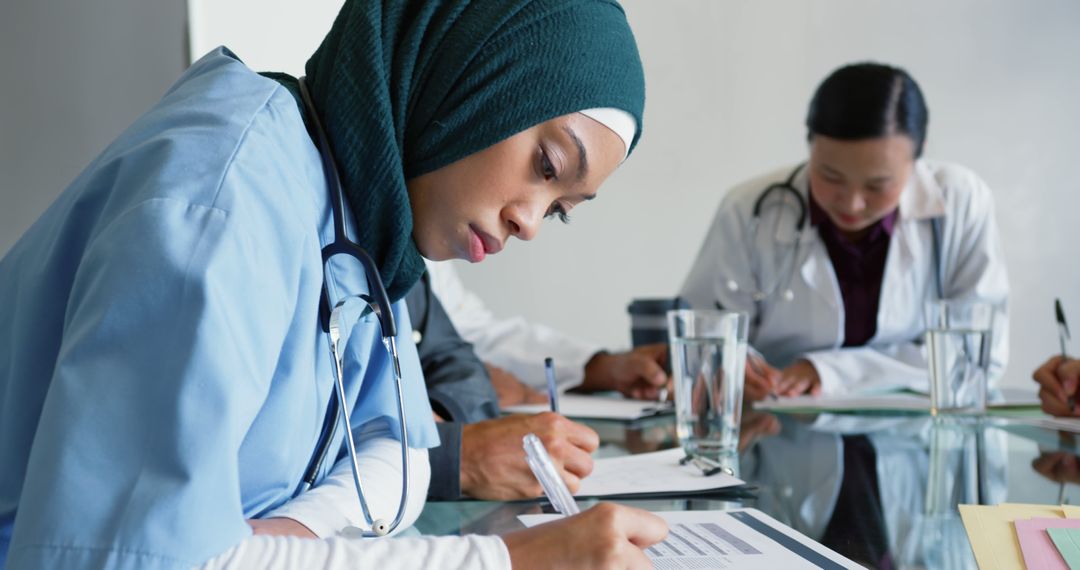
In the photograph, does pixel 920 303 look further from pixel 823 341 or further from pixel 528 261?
pixel 528 261

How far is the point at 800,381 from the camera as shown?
1892mm

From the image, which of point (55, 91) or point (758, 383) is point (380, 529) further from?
point (55, 91)

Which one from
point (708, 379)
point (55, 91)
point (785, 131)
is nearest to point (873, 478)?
point (708, 379)

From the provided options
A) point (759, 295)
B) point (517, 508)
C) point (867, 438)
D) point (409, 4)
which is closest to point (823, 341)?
point (759, 295)

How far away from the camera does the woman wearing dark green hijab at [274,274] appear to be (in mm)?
554

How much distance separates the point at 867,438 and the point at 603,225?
232 cm

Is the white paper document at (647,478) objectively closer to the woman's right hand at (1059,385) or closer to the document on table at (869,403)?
the document on table at (869,403)

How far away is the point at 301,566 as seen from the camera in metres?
0.58

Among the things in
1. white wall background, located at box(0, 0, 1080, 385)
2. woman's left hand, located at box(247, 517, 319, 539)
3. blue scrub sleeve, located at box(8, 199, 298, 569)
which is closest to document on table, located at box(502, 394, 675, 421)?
woman's left hand, located at box(247, 517, 319, 539)

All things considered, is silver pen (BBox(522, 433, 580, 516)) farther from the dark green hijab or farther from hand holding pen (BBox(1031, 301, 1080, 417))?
hand holding pen (BBox(1031, 301, 1080, 417))

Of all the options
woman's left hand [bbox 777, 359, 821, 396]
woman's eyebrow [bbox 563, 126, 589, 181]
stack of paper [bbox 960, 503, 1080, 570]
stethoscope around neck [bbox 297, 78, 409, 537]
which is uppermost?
woman's eyebrow [bbox 563, 126, 589, 181]

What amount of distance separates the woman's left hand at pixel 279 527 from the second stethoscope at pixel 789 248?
187cm

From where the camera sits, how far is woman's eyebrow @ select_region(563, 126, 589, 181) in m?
0.86

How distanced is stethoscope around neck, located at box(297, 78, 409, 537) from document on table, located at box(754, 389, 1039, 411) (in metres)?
1.04
